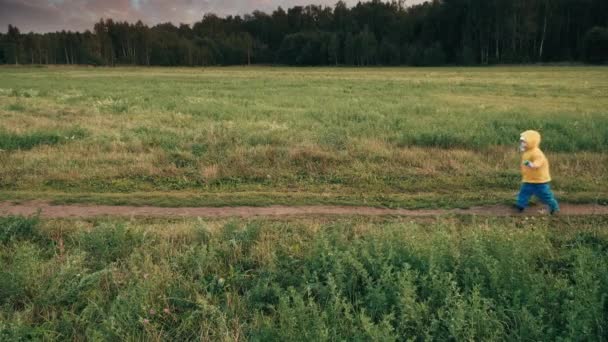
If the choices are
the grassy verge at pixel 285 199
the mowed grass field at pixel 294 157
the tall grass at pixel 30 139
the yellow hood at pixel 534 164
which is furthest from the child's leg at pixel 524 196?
the tall grass at pixel 30 139

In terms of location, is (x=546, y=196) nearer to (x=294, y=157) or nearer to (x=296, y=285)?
(x=296, y=285)

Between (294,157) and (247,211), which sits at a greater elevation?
(294,157)

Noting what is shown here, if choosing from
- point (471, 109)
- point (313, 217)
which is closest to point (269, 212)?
point (313, 217)

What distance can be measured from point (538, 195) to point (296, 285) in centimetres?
576

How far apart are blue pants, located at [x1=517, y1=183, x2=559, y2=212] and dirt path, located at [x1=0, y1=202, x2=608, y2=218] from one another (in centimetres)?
19

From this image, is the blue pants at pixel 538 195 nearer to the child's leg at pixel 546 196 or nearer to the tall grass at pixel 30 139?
the child's leg at pixel 546 196

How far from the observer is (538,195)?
8438 mm

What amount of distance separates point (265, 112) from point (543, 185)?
549 inches

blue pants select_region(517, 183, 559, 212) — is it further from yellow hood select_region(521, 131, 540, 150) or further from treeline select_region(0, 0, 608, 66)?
treeline select_region(0, 0, 608, 66)

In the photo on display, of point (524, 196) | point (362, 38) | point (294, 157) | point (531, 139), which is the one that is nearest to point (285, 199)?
point (294, 157)

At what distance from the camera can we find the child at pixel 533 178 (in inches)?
328

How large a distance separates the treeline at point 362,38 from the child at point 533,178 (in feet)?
271

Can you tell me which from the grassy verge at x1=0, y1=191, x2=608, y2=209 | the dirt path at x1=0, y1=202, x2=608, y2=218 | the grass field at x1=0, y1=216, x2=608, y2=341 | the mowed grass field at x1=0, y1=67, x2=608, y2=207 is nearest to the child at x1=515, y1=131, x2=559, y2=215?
the dirt path at x1=0, y1=202, x2=608, y2=218

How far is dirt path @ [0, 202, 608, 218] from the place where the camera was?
8234 millimetres
